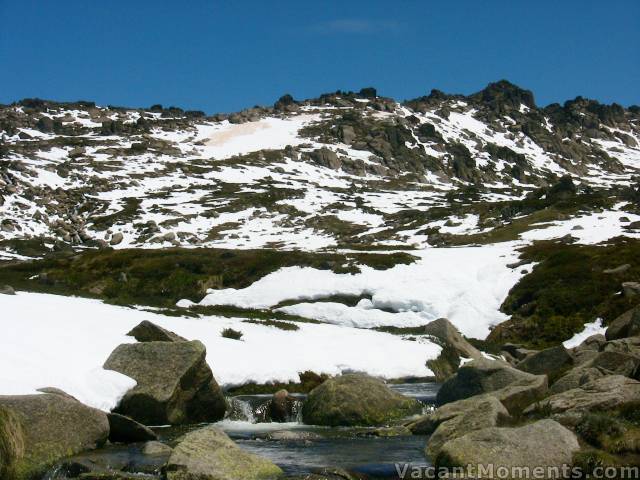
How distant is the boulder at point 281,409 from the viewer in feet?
66.4

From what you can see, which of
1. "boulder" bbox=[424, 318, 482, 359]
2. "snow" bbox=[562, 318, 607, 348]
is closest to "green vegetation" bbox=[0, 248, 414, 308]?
"boulder" bbox=[424, 318, 482, 359]

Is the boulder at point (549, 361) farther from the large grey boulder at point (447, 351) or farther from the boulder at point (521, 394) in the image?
the boulder at point (521, 394)

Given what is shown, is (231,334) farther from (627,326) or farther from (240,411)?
(627,326)

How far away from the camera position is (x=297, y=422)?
20281 mm

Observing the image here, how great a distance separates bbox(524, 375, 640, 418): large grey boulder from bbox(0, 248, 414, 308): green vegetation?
38.5 m

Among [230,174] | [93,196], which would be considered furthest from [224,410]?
[230,174]

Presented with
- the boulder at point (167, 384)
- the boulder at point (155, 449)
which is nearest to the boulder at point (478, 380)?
the boulder at point (167, 384)

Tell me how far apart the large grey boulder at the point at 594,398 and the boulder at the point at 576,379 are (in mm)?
1230

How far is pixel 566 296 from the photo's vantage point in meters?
43.7

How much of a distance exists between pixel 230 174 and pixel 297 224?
219 feet

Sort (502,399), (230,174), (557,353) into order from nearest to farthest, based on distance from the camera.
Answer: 1. (502,399)
2. (557,353)
3. (230,174)

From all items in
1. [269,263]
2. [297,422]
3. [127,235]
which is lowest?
[297,422]

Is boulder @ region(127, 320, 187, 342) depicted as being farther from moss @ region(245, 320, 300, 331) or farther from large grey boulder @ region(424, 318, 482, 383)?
large grey boulder @ region(424, 318, 482, 383)

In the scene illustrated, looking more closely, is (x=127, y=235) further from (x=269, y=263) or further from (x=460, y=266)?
(x=460, y=266)
